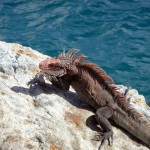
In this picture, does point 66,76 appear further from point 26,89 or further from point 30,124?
point 30,124

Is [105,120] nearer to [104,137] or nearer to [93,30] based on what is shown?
[104,137]

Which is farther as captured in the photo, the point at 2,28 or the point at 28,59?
the point at 2,28

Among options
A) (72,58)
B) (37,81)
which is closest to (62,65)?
(72,58)

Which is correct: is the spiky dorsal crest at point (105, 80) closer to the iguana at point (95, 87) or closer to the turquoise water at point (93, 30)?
the iguana at point (95, 87)

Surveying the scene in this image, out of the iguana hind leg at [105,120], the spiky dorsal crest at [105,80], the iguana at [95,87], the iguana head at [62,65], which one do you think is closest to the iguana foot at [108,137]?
the iguana hind leg at [105,120]

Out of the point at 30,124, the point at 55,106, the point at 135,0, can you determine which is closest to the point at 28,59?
the point at 55,106

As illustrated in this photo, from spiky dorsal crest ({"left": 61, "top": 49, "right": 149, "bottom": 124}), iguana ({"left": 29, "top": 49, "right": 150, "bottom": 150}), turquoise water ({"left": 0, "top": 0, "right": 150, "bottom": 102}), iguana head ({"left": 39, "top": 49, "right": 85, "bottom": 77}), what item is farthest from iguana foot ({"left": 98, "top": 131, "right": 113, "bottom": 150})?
turquoise water ({"left": 0, "top": 0, "right": 150, "bottom": 102})

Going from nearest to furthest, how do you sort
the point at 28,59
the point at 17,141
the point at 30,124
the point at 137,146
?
1. the point at 17,141
2. the point at 30,124
3. the point at 137,146
4. the point at 28,59
